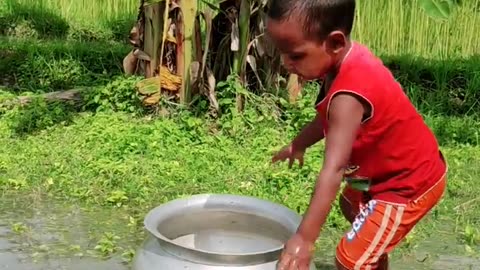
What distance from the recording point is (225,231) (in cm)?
300

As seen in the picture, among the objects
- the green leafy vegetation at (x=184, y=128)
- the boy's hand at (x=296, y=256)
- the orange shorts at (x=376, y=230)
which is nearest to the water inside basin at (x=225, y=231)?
the orange shorts at (x=376, y=230)

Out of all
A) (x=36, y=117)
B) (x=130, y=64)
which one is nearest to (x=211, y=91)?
(x=130, y=64)

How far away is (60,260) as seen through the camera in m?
3.73

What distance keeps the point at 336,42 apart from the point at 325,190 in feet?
1.38

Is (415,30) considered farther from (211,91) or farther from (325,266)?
(325,266)

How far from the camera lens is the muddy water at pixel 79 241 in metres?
3.73

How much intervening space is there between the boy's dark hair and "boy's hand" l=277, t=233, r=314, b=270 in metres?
0.57

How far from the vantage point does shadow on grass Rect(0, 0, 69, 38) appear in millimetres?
8016

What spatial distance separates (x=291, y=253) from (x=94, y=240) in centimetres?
→ 181

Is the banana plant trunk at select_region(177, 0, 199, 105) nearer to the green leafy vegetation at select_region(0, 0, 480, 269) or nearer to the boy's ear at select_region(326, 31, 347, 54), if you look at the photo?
the green leafy vegetation at select_region(0, 0, 480, 269)

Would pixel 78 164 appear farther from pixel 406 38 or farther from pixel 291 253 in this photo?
pixel 406 38

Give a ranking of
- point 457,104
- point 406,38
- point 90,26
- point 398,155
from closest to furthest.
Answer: point 398,155 < point 457,104 < point 406,38 < point 90,26

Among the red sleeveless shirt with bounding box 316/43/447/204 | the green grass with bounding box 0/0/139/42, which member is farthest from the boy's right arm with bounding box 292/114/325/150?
the green grass with bounding box 0/0/139/42

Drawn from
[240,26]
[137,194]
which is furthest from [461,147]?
[137,194]
